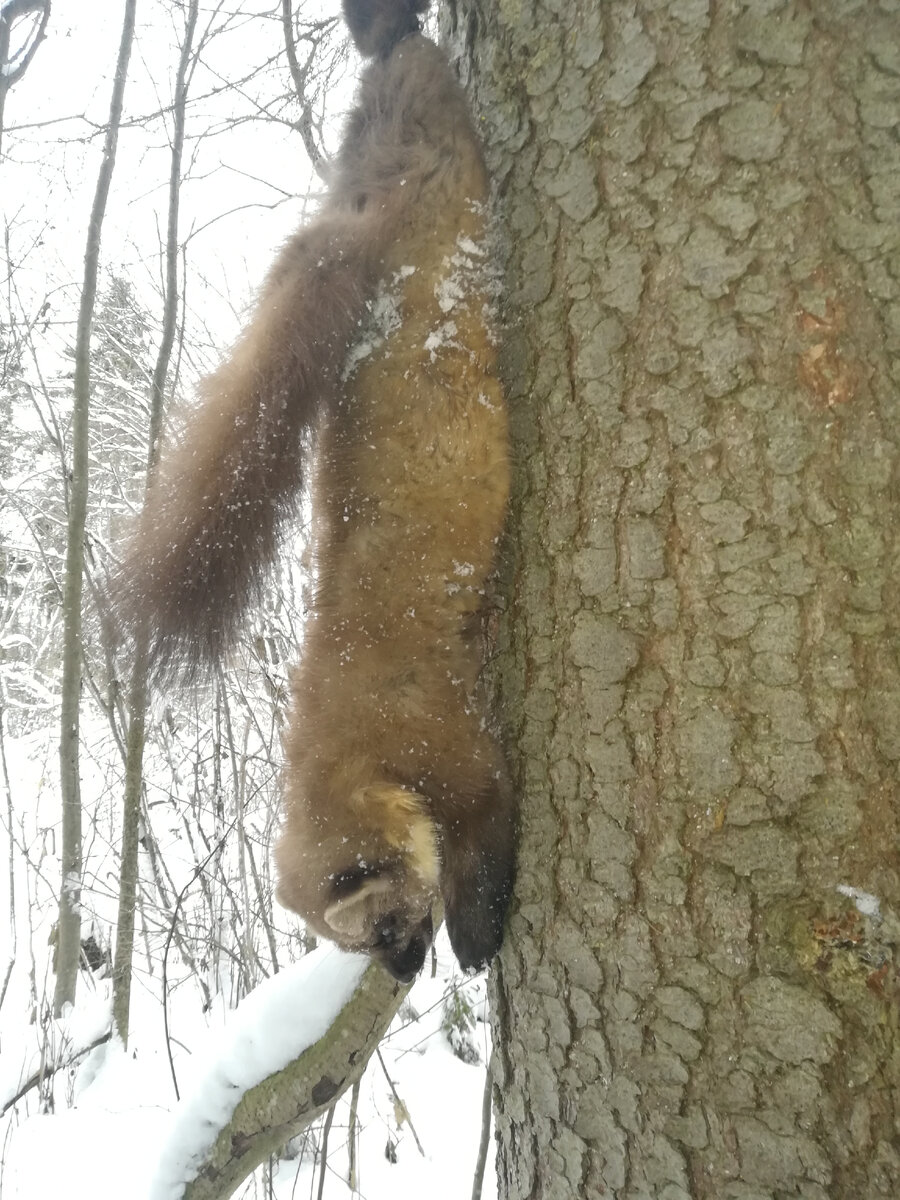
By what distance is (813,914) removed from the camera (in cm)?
95

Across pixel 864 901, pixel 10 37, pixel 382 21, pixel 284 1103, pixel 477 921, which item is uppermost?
pixel 10 37

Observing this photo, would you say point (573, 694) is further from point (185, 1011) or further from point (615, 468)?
point (185, 1011)

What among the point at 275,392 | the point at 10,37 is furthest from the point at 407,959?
the point at 10,37

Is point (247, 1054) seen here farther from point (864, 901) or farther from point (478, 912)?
point (864, 901)

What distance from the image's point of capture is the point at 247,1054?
168 cm

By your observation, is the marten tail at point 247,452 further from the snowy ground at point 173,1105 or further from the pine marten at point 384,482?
the snowy ground at point 173,1105

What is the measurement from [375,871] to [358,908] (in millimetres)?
104

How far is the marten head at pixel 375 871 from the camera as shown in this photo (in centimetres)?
174

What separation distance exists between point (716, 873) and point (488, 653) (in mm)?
578

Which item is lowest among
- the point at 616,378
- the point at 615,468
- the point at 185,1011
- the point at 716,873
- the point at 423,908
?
the point at 185,1011

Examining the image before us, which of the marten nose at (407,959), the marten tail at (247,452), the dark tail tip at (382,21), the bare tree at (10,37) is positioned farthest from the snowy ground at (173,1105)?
the bare tree at (10,37)

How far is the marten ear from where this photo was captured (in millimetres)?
1765

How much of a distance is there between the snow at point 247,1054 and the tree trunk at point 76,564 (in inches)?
123

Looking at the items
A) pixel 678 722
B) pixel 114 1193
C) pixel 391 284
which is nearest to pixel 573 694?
pixel 678 722
